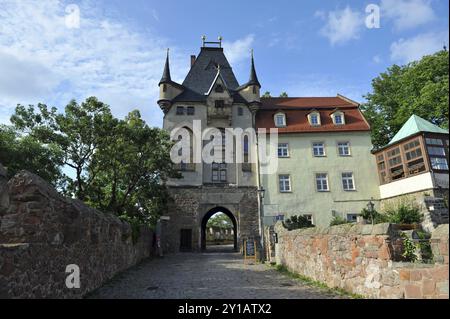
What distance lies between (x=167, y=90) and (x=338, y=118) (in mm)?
16187

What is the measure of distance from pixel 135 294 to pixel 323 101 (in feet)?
97.7

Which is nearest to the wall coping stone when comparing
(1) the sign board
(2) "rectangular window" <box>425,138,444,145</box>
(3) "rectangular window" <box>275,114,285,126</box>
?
(1) the sign board

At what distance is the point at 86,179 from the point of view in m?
18.7

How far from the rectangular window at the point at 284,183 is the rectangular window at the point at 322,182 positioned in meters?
2.52

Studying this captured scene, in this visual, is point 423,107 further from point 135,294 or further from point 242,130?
point 135,294

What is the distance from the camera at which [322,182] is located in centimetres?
2794

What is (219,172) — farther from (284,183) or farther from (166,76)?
(166,76)

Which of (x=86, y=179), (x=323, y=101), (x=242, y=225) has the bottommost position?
(x=242, y=225)

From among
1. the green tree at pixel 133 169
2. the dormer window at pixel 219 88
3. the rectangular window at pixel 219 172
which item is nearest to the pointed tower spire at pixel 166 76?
the dormer window at pixel 219 88

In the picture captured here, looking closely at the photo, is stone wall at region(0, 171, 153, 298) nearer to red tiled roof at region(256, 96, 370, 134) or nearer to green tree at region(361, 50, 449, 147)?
red tiled roof at region(256, 96, 370, 134)

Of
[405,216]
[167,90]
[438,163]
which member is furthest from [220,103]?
[438,163]

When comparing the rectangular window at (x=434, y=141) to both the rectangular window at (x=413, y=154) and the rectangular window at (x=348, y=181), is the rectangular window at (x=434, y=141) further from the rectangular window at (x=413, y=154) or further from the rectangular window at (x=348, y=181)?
the rectangular window at (x=348, y=181)
